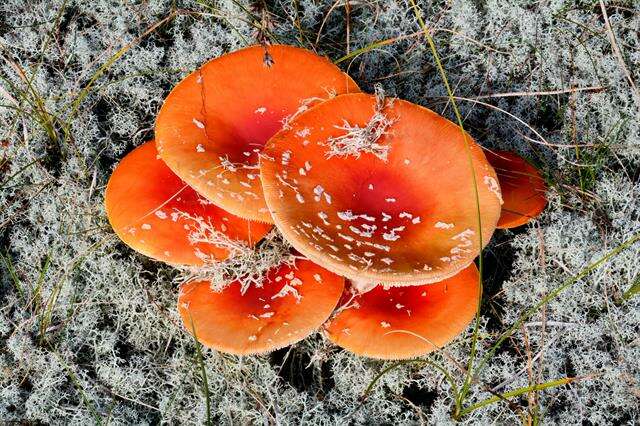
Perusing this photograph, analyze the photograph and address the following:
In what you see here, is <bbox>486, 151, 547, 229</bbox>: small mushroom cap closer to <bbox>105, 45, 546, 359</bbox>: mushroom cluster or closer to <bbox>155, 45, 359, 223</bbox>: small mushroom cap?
<bbox>105, 45, 546, 359</bbox>: mushroom cluster

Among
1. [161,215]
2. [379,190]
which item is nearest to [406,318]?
[379,190]

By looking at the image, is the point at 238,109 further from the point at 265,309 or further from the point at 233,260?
the point at 265,309

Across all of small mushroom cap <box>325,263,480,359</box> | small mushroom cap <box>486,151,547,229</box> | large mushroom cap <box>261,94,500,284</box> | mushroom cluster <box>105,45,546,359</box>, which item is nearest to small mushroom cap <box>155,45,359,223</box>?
mushroom cluster <box>105,45,546,359</box>

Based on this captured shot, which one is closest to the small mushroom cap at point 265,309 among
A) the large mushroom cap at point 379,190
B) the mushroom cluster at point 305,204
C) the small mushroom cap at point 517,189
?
the mushroom cluster at point 305,204

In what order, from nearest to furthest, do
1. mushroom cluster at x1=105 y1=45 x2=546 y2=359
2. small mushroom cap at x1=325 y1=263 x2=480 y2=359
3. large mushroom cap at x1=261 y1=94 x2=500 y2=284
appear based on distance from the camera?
large mushroom cap at x1=261 y1=94 x2=500 y2=284 → mushroom cluster at x1=105 y1=45 x2=546 y2=359 → small mushroom cap at x1=325 y1=263 x2=480 y2=359

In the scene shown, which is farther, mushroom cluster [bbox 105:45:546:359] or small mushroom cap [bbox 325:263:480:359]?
small mushroom cap [bbox 325:263:480:359]

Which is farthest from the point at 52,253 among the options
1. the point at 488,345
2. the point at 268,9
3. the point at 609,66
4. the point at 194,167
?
the point at 609,66

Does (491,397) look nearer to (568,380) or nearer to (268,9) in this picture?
(568,380)
